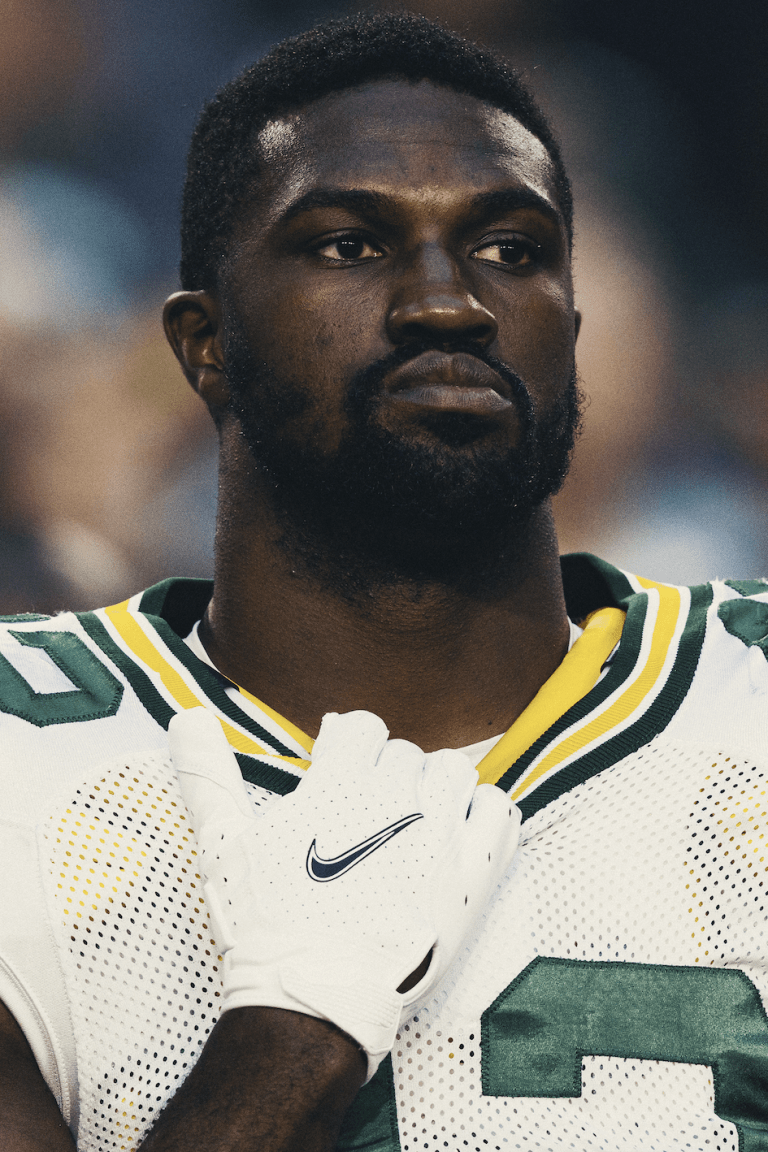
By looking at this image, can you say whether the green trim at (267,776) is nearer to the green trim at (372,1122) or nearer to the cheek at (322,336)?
the green trim at (372,1122)

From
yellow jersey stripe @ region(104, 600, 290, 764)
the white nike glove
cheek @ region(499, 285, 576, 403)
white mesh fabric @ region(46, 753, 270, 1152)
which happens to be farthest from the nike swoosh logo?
cheek @ region(499, 285, 576, 403)

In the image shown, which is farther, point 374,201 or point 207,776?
point 374,201

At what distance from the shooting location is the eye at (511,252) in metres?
1.83

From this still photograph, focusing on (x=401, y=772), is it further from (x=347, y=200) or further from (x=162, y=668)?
(x=347, y=200)

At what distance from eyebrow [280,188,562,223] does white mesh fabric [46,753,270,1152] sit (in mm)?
941

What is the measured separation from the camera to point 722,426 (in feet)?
14.8

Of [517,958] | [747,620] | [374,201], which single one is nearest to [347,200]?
[374,201]

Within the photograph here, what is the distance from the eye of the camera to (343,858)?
51.3 inches

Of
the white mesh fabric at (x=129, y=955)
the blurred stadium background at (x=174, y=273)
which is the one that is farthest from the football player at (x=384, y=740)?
the blurred stadium background at (x=174, y=273)

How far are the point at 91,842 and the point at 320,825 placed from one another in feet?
1.05

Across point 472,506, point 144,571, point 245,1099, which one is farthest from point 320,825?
point 144,571

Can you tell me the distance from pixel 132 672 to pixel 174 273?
9.50ft

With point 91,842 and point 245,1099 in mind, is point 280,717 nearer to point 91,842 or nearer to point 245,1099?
point 91,842

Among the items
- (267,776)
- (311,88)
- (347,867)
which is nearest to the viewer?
(347,867)
